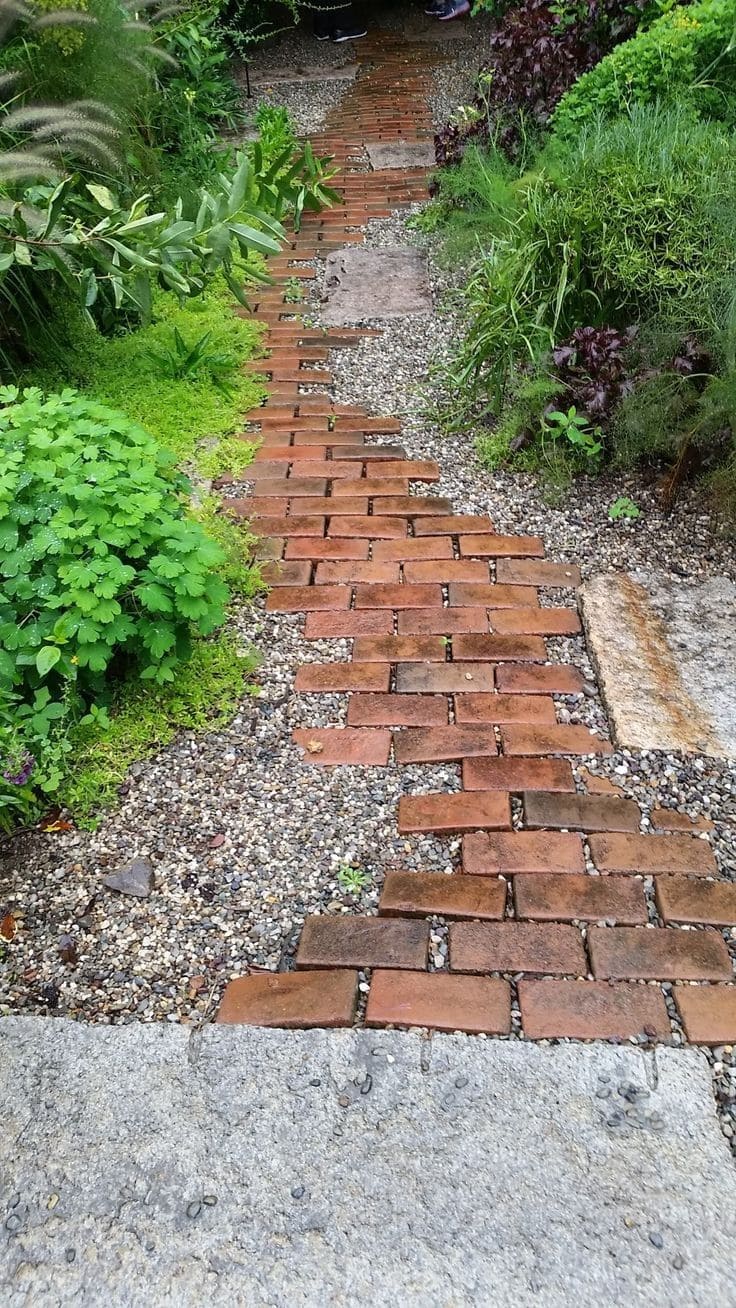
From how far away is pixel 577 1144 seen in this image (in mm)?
1413

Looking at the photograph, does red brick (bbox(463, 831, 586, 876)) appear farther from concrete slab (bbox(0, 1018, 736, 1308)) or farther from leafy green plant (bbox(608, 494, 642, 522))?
leafy green plant (bbox(608, 494, 642, 522))

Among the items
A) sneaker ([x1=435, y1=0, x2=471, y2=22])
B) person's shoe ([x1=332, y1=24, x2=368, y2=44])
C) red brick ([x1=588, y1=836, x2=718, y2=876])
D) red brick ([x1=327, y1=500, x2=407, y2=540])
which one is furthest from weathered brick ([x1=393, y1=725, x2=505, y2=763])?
sneaker ([x1=435, y1=0, x2=471, y2=22])

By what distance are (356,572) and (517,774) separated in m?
0.90

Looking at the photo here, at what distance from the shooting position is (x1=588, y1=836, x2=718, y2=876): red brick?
1866 mm

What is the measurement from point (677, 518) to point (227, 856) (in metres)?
1.77

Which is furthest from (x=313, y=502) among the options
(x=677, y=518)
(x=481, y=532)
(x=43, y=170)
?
(x=43, y=170)

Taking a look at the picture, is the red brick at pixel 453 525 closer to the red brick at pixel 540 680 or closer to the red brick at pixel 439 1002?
the red brick at pixel 540 680

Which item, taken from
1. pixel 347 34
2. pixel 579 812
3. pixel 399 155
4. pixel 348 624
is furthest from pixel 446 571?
pixel 347 34

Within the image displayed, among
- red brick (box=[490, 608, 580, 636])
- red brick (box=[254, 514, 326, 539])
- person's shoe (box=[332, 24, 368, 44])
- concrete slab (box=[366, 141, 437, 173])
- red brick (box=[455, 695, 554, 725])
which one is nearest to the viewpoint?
red brick (box=[455, 695, 554, 725])

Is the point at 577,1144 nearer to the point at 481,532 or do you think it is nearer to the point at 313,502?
the point at 481,532

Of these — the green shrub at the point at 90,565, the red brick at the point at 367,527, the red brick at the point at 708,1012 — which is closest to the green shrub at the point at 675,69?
the red brick at the point at 367,527

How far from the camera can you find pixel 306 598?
262 cm

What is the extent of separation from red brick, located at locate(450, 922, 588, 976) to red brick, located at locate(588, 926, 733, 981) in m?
0.04

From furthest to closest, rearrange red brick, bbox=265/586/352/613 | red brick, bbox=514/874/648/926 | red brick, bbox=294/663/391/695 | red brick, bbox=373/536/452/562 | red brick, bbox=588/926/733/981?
1. red brick, bbox=373/536/452/562
2. red brick, bbox=265/586/352/613
3. red brick, bbox=294/663/391/695
4. red brick, bbox=514/874/648/926
5. red brick, bbox=588/926/733/981
